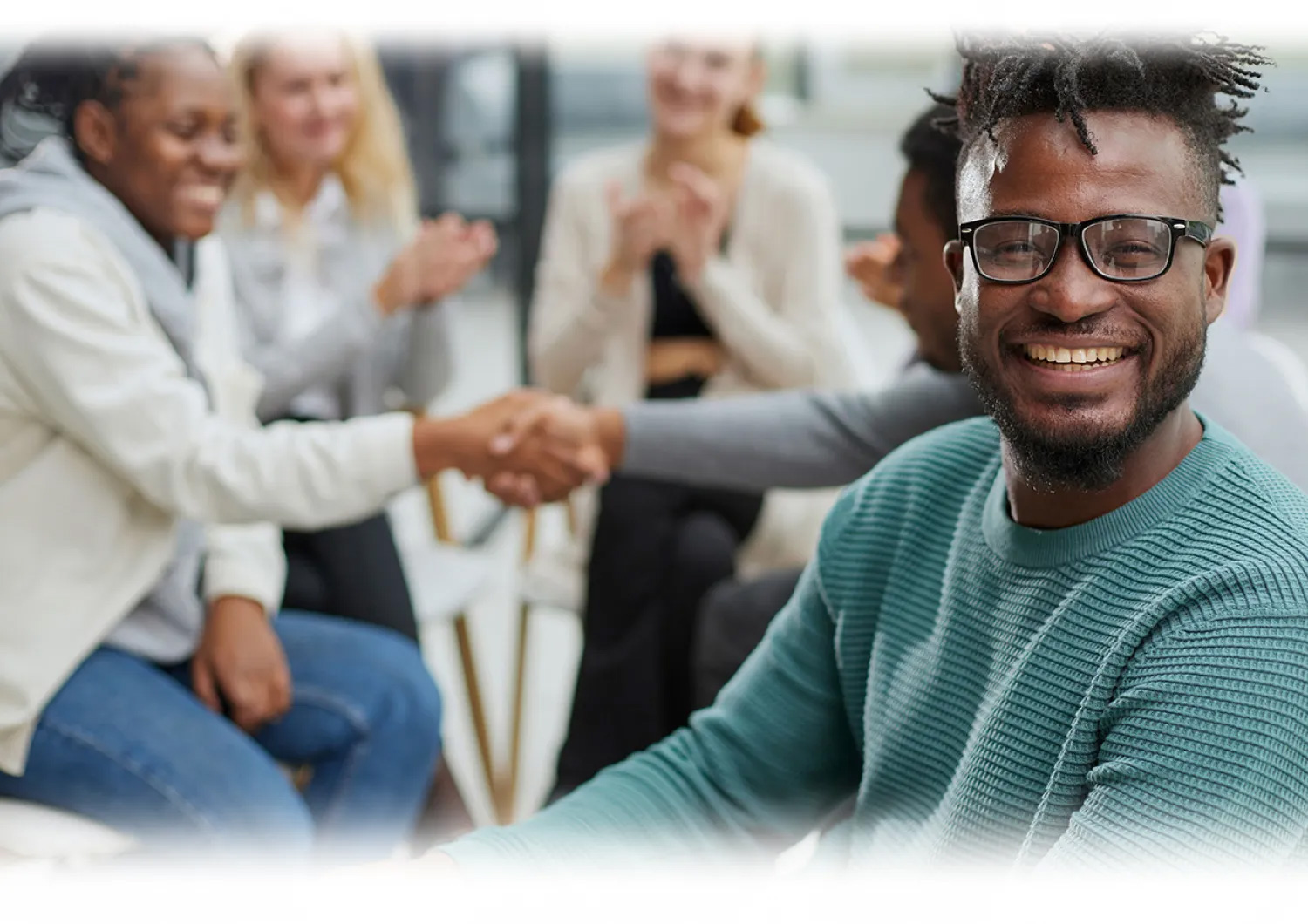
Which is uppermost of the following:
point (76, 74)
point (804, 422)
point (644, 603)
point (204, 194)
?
point (76, 74)

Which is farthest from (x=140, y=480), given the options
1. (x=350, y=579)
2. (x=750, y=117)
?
(x=750, y=117)

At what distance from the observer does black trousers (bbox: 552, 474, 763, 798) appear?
185 cm

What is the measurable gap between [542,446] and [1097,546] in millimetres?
835

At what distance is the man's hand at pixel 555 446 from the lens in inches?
59.9

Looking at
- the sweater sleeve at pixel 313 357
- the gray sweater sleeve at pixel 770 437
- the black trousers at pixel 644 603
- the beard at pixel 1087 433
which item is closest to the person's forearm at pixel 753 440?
the gray sweater sleeve at pixel 770 437

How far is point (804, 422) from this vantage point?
1.47m

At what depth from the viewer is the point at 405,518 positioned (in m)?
3.50

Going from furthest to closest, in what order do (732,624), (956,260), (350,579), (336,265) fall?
(336,265) < (350,579) < (732,624) < (956,260)

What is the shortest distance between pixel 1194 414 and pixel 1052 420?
106 millimetres

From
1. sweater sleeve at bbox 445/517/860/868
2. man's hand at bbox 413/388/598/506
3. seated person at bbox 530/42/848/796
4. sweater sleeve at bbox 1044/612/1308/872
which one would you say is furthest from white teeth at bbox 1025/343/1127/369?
seated person at bbox 530/42/848/796

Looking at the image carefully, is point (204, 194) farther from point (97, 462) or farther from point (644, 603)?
point (644, 603)

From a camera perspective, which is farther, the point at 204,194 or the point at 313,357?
→ the point at 313,357

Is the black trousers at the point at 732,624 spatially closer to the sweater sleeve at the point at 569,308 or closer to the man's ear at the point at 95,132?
the sweater sleeve at the point at 569,308

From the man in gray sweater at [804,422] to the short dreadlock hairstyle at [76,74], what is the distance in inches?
19.8
